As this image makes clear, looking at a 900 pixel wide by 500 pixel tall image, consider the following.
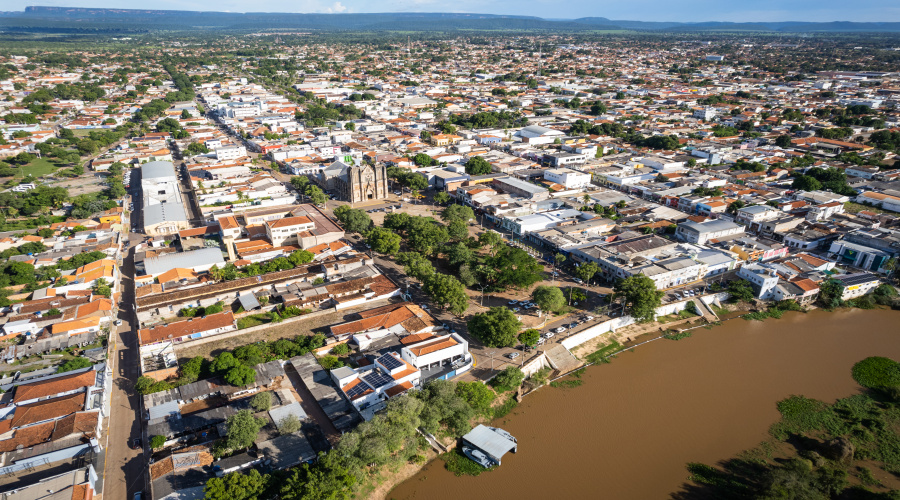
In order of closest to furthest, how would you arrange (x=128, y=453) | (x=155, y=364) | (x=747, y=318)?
(x=128, y=453), (x=155, y=364), (x=747, y=318)

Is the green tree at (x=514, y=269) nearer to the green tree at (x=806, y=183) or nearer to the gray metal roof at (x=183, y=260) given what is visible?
the gray metal roof at (x=183, y=260)

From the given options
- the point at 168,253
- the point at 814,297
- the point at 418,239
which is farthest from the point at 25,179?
the point at 814,297

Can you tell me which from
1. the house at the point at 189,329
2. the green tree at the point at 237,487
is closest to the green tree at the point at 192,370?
the house at the point at 189,329

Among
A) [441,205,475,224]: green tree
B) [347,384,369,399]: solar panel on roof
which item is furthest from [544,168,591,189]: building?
[347,384,369,399]: solar panel on roof

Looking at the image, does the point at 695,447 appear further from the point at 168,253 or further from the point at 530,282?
the point at 168,253

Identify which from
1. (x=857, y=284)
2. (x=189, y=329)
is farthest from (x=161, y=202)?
(x=857, y=284)

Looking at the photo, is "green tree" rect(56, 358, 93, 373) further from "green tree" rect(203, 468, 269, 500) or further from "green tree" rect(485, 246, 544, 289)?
"green tree" rect(485, 246, 544, 289)

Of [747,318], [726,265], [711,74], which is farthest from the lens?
[711,74]

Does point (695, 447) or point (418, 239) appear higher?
point (418, 239)

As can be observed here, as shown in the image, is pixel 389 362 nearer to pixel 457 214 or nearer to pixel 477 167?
pixel 457 214
